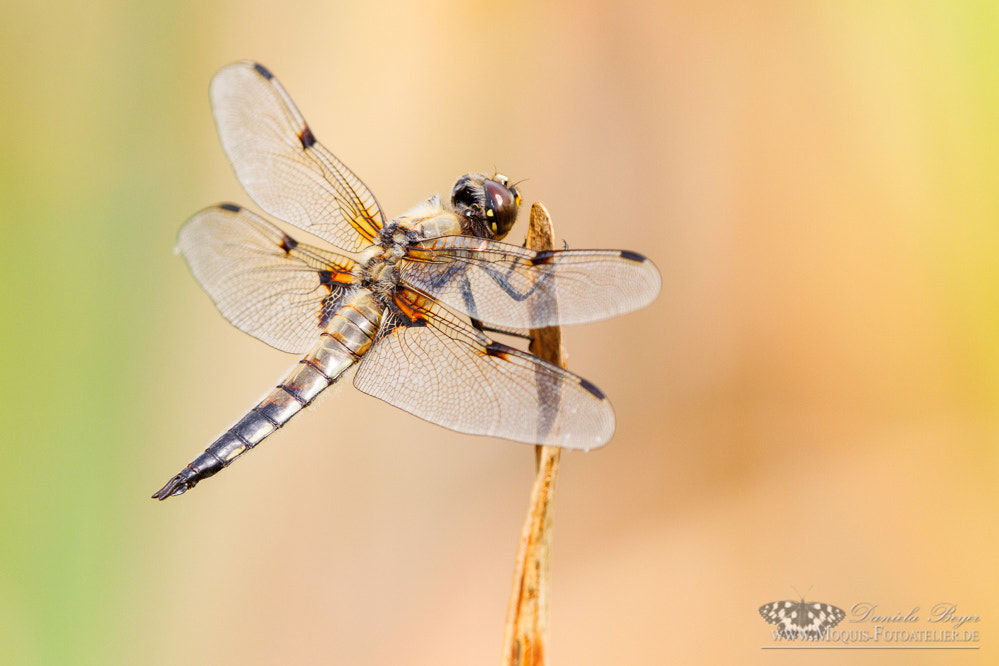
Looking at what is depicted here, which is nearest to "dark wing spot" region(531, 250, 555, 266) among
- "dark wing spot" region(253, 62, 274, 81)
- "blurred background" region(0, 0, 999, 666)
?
"dark wing spot" region(253, 62, 274, 81)

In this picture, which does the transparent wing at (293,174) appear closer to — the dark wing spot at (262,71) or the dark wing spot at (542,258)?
the dark wing spot at (262,71)

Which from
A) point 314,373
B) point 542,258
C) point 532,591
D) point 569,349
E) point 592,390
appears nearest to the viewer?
point 532,591

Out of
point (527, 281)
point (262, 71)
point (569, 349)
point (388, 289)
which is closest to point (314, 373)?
point (388, 289)

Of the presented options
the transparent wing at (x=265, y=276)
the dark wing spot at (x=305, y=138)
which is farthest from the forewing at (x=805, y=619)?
the dark wing spot at (x=305, y=138)

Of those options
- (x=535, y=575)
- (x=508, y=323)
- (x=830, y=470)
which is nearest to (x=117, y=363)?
(x=508, y=323)

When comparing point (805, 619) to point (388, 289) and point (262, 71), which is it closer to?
point (388, 289)

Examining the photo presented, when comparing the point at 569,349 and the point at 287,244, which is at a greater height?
the point at 569,349

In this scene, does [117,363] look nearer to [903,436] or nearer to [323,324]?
[323,324]
